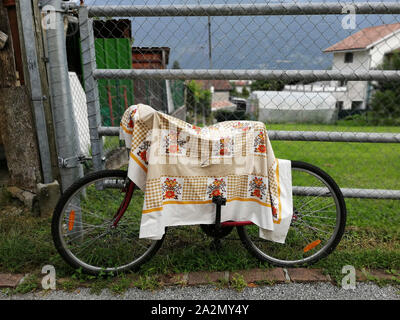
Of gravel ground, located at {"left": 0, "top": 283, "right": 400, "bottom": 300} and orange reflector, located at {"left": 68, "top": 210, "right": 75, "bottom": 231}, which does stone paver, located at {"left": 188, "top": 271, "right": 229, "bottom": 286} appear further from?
orange reflector, located at {"left": 68, "top": 210, "right": 75, "bottom": 231}

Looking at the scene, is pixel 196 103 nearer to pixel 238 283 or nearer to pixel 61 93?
pixel 61 93

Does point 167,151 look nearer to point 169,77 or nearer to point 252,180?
point 252,180

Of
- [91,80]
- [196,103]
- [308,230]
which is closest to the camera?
[91,80]

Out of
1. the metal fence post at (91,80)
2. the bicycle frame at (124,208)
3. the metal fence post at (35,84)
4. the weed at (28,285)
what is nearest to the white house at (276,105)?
the bicycle frame at (124,208)

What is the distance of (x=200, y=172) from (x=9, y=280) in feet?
4.92

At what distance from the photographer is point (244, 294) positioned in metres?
2.00

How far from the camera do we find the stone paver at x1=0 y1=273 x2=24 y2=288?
6.77 feet

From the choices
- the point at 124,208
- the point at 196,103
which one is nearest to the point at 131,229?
the point at 124,208

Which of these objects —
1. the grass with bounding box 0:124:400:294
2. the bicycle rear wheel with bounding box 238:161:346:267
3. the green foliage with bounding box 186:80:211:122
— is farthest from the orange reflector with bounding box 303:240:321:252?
the green foliage with bounding box 186:80:211:122

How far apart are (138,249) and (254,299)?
0.92 metres

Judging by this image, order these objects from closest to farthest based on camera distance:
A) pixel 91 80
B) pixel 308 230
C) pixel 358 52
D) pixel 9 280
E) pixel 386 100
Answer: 1. pixel 9 280
2. pixel 91 80
3. pixel 308 230
4. pixel 358 52
5. pixel 386 100

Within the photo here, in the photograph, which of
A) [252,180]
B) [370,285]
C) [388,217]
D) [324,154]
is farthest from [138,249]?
[324,154]

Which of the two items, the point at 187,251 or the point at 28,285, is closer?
the point at 28,285

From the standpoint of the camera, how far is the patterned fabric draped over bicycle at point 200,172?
6.27 ft
